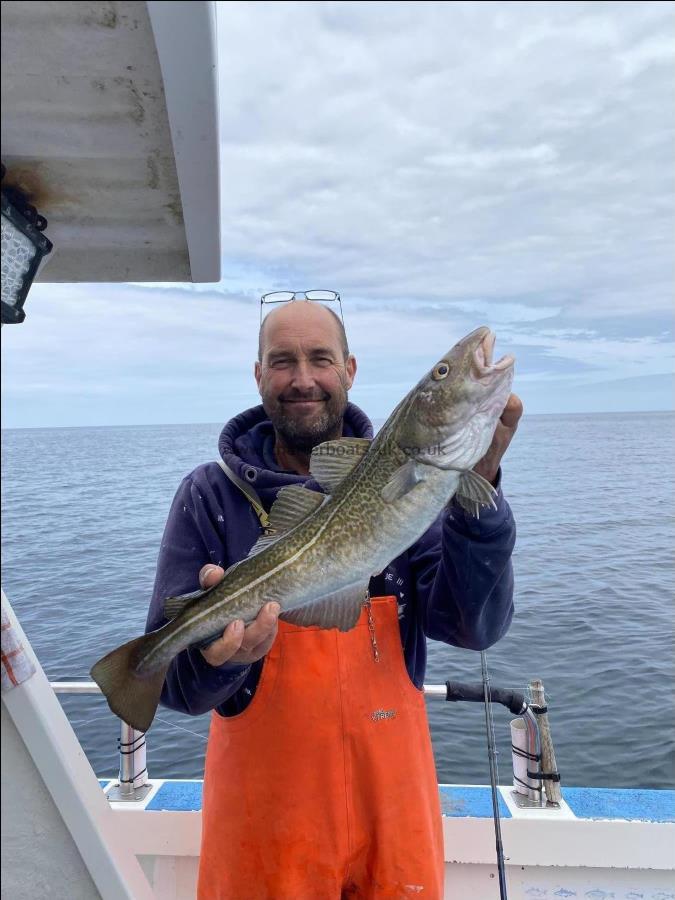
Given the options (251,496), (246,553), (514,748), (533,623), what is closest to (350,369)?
(251,496)

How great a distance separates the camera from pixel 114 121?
1938 millimetres

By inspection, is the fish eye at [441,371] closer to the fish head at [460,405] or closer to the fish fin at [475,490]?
the fish head at [460,405]

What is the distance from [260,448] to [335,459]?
1.19m

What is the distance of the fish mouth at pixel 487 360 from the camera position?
285 centimetres

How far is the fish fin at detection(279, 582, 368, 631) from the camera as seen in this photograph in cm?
304

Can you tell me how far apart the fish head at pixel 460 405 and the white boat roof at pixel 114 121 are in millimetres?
1143

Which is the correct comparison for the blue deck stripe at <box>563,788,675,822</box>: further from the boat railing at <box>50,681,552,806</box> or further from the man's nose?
the man's nose

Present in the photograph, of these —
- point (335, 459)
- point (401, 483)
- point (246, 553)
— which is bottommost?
point (246, 553)

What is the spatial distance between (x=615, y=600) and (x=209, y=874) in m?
15.0

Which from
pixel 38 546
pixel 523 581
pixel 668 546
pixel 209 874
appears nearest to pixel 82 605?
pixel 38 546

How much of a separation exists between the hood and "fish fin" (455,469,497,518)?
1175 millimetres

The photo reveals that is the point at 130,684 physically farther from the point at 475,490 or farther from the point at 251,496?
the point at 475,490

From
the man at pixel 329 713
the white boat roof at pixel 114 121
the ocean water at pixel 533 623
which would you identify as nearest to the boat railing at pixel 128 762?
the ocean water at pixel 533 623

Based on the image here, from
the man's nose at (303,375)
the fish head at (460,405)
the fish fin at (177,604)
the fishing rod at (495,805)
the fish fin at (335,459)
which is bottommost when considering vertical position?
the fishing rod at (495,805)
